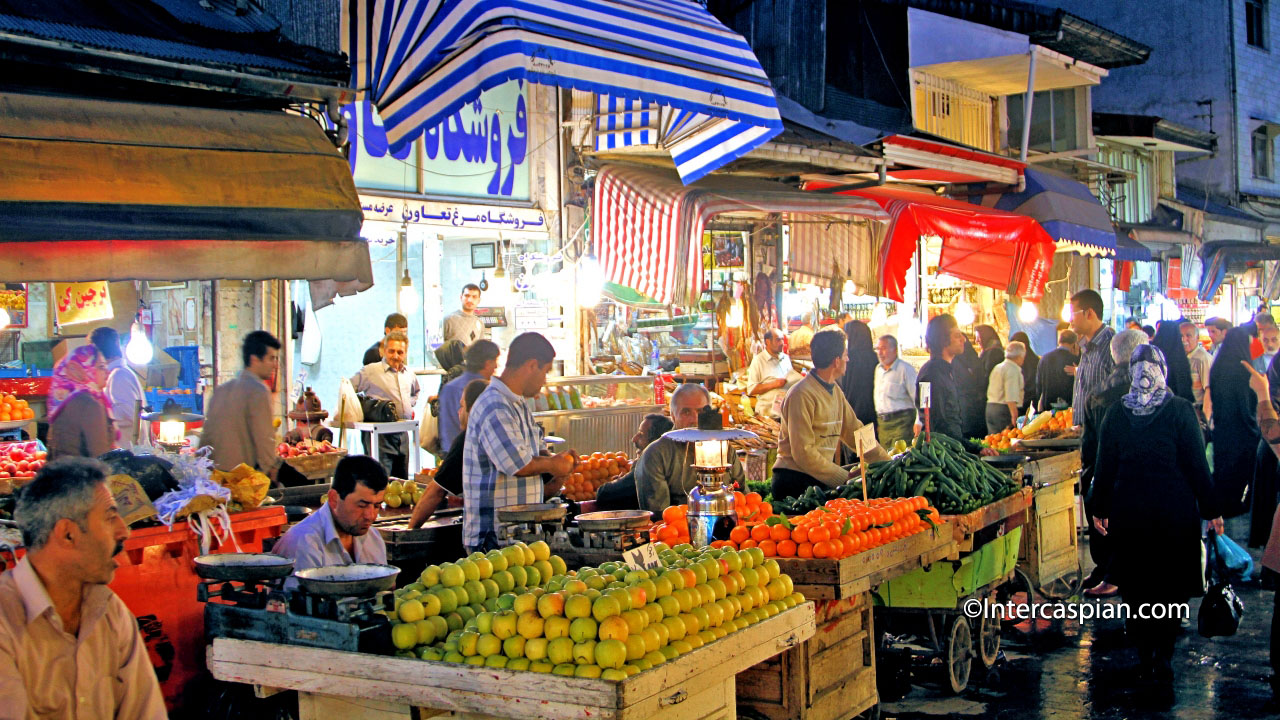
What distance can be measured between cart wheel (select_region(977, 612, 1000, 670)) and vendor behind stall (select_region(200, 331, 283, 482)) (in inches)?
190

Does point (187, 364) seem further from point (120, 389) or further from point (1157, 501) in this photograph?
point (1157, 501)

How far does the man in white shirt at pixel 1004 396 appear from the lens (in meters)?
13.1

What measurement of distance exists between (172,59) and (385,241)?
5.81m

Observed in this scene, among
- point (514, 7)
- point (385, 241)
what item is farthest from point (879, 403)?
point (514, 7)

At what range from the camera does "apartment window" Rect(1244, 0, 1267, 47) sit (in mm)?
28766

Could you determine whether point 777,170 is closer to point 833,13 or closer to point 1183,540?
point 833,13

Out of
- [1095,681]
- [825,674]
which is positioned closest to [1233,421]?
[1095,681]

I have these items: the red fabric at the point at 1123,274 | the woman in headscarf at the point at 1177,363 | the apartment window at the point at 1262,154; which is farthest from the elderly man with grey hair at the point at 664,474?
the apartment window at the point at 1262,154

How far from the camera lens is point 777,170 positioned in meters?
13.3

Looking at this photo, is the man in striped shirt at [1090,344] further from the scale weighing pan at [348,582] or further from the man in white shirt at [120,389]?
the man in white shirt at [120,389]

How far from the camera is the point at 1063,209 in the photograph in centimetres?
1622

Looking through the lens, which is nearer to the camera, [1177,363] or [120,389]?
[120,389]

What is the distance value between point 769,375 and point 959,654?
6690mm

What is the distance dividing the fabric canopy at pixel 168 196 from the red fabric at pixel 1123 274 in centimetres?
1997
